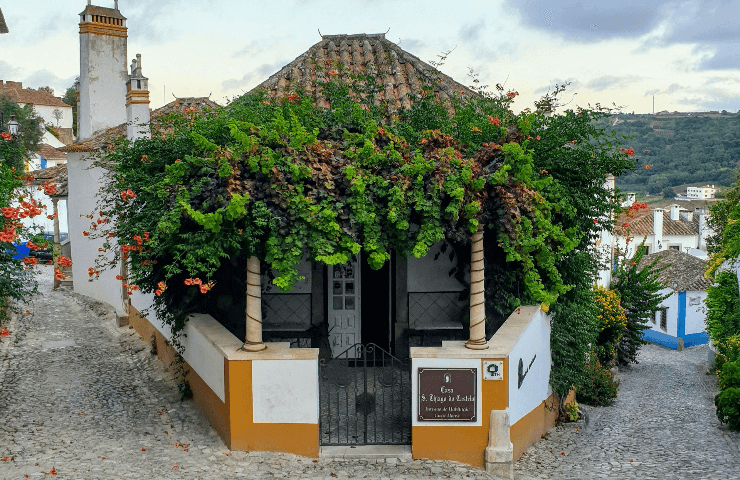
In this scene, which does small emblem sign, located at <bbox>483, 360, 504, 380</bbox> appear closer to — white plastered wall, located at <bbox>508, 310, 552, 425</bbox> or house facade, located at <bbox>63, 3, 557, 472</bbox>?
house facade, located at <bbox>63, 3, 557, 472</bbox>

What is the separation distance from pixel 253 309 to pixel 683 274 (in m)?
34.5

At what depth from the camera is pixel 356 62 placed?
13.4 metres

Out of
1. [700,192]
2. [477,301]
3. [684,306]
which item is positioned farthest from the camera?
[700,192]

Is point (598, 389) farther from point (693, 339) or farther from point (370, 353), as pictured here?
point (693, 339)

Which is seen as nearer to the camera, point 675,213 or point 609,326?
point 609,326

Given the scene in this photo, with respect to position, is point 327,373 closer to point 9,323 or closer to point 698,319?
point 9,323

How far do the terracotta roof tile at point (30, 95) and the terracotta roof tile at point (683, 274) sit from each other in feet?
159

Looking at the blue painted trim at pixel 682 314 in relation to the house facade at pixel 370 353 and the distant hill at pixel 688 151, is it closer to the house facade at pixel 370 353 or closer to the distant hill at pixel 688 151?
the house facade at pixel 370 353

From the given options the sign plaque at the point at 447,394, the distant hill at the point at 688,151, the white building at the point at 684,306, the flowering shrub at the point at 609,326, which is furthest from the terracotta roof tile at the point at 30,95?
the sign plaque at the point at 447,394

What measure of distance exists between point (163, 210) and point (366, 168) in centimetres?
231

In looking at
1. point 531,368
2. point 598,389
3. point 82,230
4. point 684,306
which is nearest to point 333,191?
point 531,368

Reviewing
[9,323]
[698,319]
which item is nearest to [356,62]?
[9,323]

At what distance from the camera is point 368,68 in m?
13.1

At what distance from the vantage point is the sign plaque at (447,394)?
816 cm
